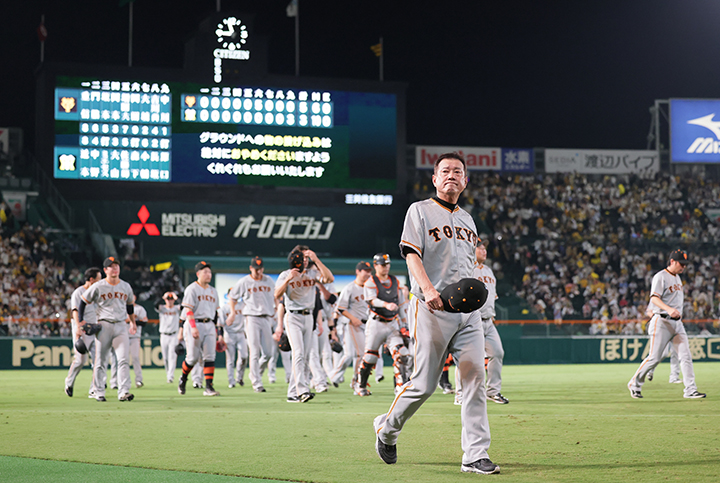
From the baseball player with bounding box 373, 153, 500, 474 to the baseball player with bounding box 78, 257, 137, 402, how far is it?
799cm

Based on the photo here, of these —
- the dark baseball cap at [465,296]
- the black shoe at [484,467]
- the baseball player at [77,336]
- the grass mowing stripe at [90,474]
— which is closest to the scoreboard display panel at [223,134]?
the baseball player at [77,336]

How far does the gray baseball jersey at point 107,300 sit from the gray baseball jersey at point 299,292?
8.70ft

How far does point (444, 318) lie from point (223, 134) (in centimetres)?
2338

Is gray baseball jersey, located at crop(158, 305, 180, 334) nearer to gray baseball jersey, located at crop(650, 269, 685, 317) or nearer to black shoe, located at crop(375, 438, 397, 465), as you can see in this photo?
gray baseball jersey, located at crop(650, 269, 685, 317)

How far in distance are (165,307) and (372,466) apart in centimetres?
1456

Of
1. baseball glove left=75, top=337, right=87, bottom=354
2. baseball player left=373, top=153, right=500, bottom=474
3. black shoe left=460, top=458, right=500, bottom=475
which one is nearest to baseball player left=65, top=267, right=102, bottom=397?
baseball glove left=75, top=337, right=87, bottom=354

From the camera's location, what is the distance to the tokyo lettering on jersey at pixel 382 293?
13.6 metres

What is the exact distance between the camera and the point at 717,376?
20125mm

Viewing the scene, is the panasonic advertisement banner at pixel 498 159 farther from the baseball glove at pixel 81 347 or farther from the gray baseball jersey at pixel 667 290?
the baseball glove at pixel 81 347

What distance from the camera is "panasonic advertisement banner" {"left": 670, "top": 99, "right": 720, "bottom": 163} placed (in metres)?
39.7

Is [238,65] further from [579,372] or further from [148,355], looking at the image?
[579,372]

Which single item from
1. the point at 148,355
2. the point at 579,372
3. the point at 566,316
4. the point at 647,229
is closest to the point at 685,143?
the point at 647,229

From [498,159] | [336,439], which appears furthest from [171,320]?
[498,159]

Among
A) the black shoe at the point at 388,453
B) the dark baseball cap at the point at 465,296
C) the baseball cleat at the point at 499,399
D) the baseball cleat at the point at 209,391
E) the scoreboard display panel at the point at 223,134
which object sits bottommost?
the baseball cleat at the point at 209,391
